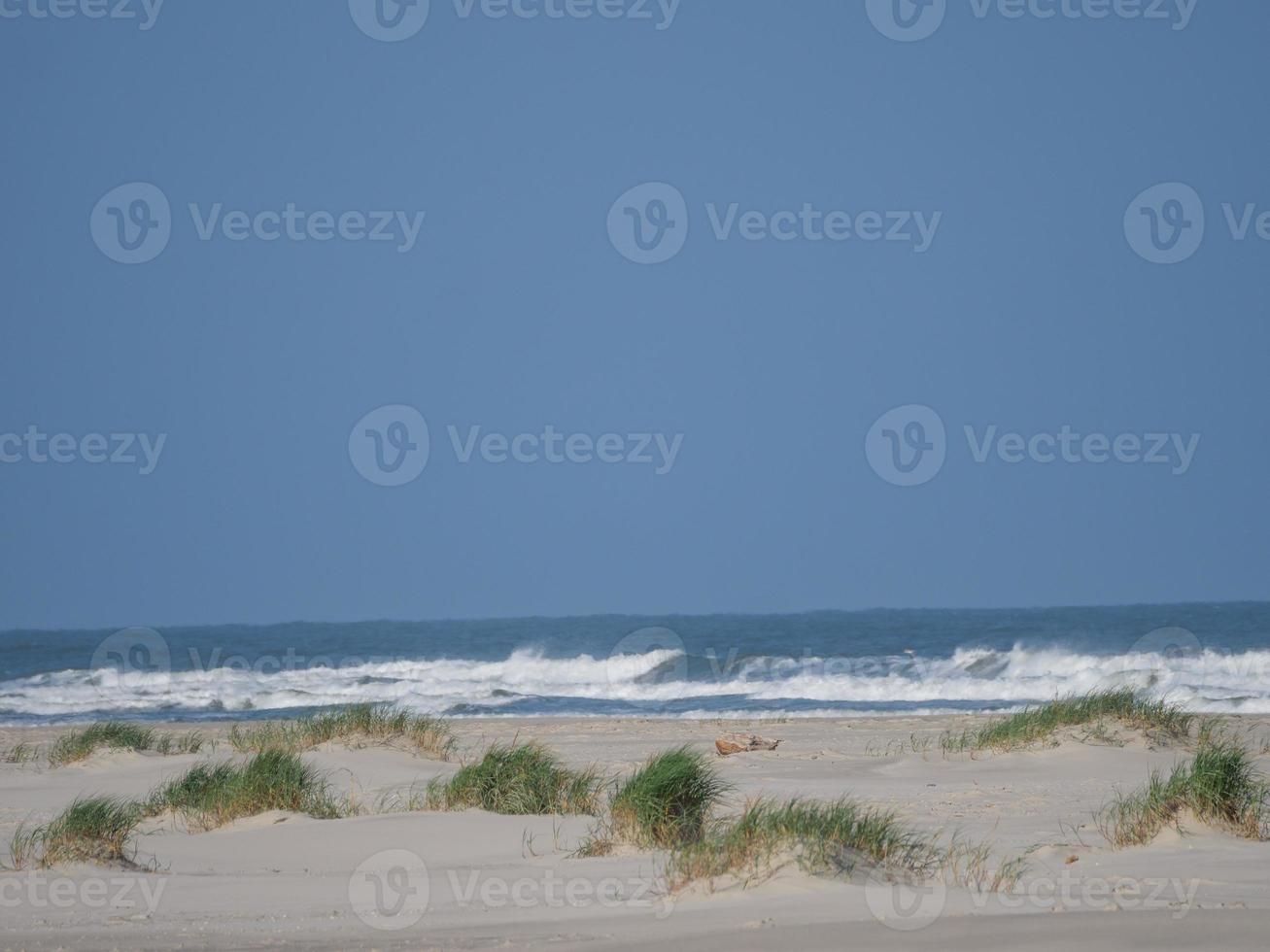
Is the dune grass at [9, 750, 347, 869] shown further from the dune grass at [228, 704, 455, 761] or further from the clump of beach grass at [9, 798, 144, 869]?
the dune grass at [228, 704, 455, 761]

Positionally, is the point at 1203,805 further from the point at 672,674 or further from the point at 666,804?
the point at 672,674

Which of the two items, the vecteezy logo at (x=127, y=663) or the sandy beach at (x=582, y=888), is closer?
the sandy beach at (x=582, y=888)

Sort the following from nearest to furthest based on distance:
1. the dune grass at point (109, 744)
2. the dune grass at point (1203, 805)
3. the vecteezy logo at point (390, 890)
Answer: the vecteezy logo at point (390, 890) → the dune grass at point (1203, 805) → the dune grass at point (109, 744)

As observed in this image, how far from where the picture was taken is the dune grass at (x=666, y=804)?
772cm

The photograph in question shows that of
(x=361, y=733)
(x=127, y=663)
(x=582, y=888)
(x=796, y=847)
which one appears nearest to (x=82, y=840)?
(x=582, y=888)

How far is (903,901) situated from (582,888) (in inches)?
69.4

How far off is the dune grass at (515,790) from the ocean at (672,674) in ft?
46.7

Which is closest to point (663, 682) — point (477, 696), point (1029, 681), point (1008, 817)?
point (477, 696)

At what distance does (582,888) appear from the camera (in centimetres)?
670

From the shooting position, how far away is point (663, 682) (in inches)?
1359

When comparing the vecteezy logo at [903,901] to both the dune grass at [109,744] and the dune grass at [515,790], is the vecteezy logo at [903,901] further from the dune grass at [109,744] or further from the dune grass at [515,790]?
the dune grass at [109,744]

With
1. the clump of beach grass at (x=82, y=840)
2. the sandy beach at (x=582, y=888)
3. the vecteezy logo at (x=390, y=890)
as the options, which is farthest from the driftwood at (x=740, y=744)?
the clump of beach grass at (x=82, y=840)

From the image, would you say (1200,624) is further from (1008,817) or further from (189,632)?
(189,632)

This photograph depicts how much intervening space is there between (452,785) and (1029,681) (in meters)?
24.9
